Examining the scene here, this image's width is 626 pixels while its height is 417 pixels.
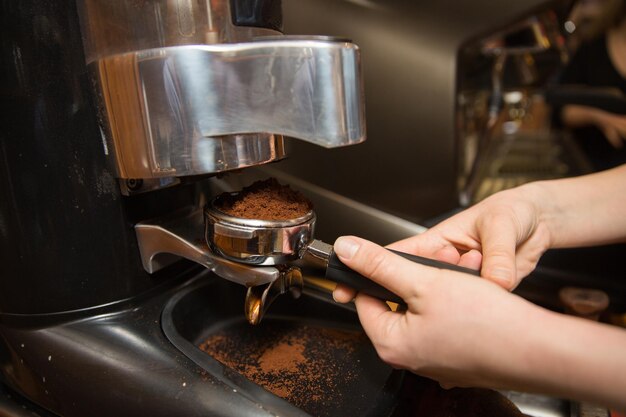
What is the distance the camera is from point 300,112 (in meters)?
0.26

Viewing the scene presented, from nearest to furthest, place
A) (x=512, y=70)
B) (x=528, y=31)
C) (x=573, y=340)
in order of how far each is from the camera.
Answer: (x=573, y=340) → (x=528, y=31) → (x=512, y=70)

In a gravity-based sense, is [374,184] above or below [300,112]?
below

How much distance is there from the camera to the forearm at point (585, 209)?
1.44 ft

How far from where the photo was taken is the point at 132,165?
0.31m

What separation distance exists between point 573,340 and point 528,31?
0.60m

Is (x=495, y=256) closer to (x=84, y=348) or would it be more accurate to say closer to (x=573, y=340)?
(x=573, y=340)

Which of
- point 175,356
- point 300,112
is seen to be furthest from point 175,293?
point 300,112

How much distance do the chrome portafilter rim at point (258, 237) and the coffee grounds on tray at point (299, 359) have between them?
3.7 inches

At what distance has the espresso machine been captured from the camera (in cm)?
27

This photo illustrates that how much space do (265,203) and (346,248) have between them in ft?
0.20

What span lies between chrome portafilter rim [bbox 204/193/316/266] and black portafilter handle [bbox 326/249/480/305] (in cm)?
2

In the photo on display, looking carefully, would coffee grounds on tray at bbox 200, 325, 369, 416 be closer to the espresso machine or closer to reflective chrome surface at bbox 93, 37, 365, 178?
the espresso machine

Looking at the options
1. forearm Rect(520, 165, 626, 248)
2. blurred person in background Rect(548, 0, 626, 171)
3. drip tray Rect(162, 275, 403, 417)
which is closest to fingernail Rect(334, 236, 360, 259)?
drip tray Rect(162, 275, 403, 417)

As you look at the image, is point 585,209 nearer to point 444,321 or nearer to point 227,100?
point 444,321
